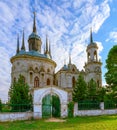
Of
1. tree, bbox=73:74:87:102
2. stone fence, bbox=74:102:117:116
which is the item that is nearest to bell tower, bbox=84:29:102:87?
tree, bbox=73:74:87:102

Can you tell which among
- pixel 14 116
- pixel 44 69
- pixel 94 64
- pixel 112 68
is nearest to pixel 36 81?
pixel 44 69

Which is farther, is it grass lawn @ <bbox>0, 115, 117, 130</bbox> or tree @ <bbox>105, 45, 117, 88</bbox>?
tree @ <bbox>105, 45, 117, 88</bbox>

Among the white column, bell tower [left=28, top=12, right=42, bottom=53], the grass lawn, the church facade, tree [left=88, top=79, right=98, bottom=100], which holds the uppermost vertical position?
bell tower [left=28, top=12, right=42, bottom=53]

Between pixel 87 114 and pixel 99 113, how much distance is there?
1.48 meters

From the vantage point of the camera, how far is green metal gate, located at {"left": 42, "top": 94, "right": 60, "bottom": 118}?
65.8 ft

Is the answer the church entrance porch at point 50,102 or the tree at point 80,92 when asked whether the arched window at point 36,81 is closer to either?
the tree at point 80,92

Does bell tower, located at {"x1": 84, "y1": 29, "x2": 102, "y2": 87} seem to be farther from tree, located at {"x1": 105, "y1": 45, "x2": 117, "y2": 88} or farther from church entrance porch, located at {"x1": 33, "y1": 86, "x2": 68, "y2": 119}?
church entrance porch, located at {"x1": 33, "y1": 86, "x2": 68, "y2": 119}

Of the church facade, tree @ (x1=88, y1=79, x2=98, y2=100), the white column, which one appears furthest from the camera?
A: the church facade

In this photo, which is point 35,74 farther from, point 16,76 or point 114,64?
point 114,64

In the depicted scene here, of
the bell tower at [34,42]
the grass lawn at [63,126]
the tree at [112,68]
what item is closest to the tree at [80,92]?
the tree at [112,68]

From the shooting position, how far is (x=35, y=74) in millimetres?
38188

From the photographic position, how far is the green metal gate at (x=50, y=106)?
20062mm

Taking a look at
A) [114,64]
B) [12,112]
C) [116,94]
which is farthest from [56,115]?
[114,64]

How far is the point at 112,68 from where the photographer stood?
2625 centimetres
